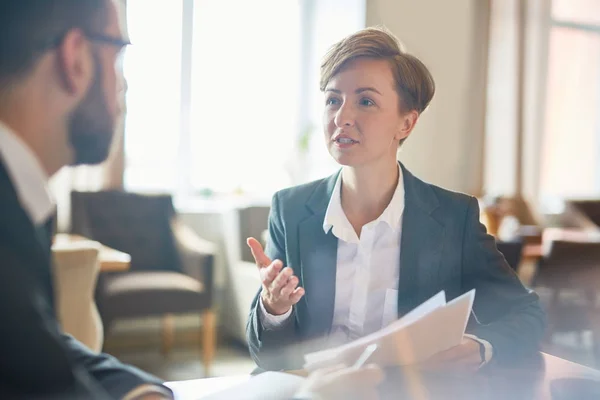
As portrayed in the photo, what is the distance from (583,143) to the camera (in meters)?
5.40

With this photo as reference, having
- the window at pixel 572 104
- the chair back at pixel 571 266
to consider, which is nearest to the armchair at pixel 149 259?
the chair back at pixel 571 266

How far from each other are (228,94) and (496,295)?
321cm

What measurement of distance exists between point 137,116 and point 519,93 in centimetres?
295

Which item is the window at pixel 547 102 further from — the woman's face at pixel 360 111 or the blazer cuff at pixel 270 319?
the blazer cuff at pixel 270 319

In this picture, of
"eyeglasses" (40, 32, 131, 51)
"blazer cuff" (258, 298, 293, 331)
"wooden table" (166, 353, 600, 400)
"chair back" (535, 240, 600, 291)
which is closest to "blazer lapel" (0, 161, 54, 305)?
"eyeglasses" (40, 32, 131, 51)

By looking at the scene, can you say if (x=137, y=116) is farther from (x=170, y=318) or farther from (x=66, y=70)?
(x=66, y=70)

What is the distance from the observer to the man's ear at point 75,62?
51cm

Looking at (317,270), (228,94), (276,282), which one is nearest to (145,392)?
(276,282)

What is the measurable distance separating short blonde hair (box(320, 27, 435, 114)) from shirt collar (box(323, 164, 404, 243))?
0.17 m

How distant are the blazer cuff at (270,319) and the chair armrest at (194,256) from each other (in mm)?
2148

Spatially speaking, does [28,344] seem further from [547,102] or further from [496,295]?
Answer: [547,102]

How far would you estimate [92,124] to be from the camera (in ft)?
1.77

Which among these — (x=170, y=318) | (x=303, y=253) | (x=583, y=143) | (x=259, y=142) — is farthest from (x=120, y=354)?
(x=583, y=143)

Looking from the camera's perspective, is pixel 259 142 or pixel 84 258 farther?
pixel 259 142
